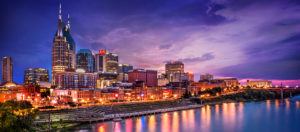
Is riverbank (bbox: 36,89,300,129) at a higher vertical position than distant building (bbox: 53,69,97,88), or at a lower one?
lower

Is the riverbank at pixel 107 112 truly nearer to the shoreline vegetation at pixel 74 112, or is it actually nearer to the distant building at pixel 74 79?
the shoreline vegetation at pixel 74 112

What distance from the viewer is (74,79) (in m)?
182

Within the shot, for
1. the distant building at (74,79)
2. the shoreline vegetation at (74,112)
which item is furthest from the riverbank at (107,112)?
the distant building at (74,79)

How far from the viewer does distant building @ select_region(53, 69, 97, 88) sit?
175m

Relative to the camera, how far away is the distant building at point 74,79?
6876 inches

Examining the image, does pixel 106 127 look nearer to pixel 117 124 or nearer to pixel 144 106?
pixel 117 124

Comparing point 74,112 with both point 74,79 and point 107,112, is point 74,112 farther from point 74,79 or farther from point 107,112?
point 74,79

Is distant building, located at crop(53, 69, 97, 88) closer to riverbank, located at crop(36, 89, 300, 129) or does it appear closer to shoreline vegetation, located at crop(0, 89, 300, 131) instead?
shoreline vegetation, located at crop(0, 89, 300, 131)

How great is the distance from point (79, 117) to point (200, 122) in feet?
116

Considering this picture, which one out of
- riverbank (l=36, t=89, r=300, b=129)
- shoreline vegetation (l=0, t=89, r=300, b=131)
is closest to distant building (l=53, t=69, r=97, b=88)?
shoreline vegetation (l=0, t=89, r=300, b=131)

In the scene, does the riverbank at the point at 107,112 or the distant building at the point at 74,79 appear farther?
the distant building at the point at 74,79

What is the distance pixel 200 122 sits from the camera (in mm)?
73812

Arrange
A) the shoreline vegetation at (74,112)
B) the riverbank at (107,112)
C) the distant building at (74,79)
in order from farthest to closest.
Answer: the distant building at (74,79) → the riverbank at (107,112) → the shoreline vegetation at (74,112)

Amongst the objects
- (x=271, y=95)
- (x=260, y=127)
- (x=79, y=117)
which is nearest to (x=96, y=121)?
(x=79, y=117)
